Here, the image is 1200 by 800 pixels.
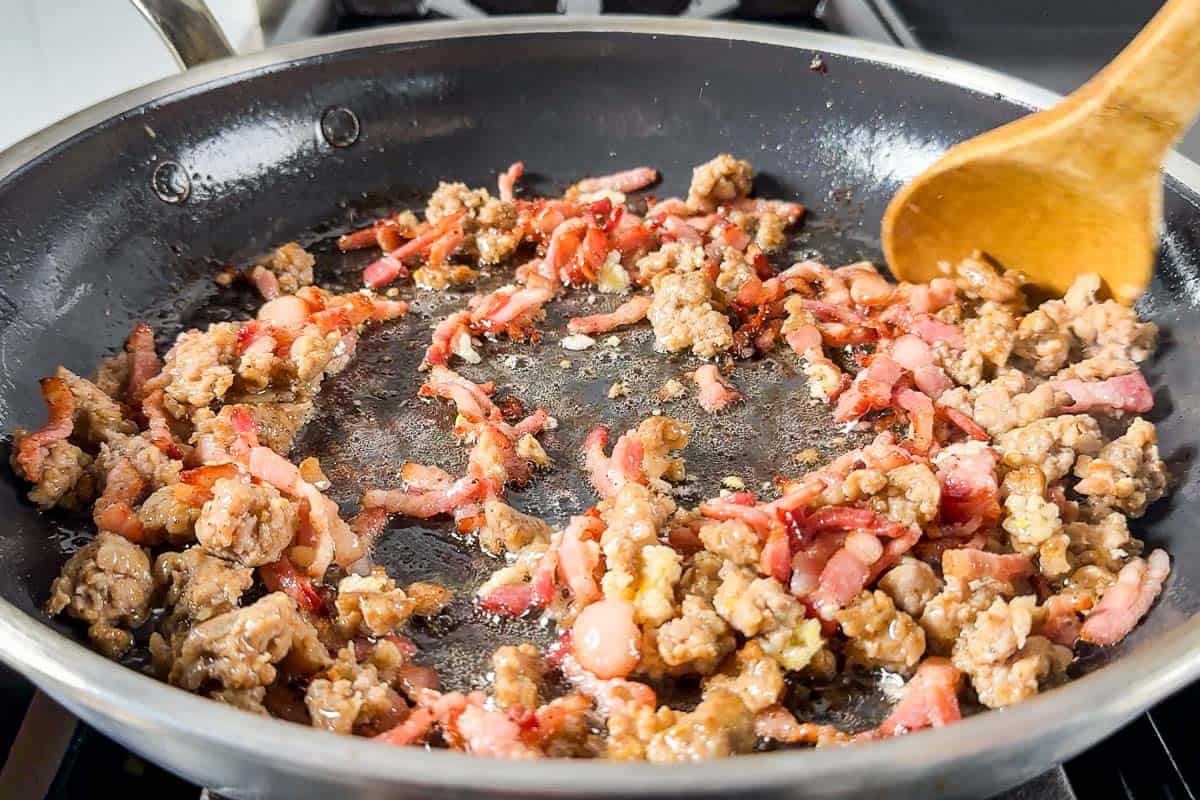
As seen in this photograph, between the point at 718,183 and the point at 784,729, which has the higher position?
the point at 718,183

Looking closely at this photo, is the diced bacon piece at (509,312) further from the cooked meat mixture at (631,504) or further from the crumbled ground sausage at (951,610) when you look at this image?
the crumbled ground sausage at (951,610)

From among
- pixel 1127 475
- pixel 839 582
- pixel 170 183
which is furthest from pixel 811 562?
pixel 170 183

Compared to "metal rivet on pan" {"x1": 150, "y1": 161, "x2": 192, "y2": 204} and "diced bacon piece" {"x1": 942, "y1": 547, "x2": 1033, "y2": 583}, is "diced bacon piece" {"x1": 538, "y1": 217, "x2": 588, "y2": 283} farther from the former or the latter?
"diced bacon piece" {"x1": 942, "y1": 547, "x2": 1033, "y2": 583}

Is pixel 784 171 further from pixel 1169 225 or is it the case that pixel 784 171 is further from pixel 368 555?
pixel 368 555

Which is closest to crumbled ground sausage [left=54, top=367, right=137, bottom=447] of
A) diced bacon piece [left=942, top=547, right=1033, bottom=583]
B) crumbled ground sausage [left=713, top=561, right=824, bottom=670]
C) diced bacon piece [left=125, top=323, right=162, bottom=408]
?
diced bacon piece [left=125, top=323, right=162, bottom=408]

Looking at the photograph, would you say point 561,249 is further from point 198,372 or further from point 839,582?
point 839,582

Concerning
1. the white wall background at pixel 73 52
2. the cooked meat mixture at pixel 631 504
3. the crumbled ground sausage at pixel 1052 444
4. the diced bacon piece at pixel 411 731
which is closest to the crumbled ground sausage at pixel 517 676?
the cooked meat mixture at pixel 631 504

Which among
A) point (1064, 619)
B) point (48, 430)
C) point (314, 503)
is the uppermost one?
point (48, 430)
